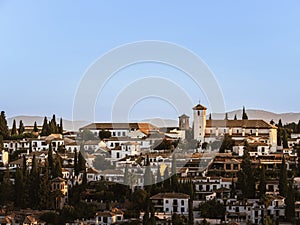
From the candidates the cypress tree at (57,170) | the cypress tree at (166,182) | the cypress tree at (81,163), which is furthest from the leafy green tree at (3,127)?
the cypress tree at (166,182)

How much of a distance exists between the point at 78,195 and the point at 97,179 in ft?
4.61

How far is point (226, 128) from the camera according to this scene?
26641 millimetres

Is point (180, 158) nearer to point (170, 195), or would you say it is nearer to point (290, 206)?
point (170, 195)

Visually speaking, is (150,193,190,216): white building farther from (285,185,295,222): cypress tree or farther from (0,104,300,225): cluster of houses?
(285,185,295,222): cypress tree

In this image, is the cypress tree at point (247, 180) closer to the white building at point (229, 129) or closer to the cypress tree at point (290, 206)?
the cypress tree at point (290, 206)

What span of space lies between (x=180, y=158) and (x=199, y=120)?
5529mm

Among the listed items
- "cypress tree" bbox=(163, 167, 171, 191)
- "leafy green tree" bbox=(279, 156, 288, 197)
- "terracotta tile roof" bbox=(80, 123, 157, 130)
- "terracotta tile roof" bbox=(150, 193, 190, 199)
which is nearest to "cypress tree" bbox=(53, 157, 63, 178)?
"cypress tree" bbox=(163, 167, 171, 191)

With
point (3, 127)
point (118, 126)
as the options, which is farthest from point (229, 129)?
point (3, 127)

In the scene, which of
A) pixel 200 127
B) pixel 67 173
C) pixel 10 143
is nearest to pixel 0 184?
pixel 67 173

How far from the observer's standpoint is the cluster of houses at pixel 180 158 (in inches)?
630

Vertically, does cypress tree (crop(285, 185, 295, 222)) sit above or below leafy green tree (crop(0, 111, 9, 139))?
below

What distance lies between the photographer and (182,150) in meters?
22.6

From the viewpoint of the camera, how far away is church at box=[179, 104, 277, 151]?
2491cm

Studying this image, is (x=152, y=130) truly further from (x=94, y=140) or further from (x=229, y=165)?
(x=229, y=165)
